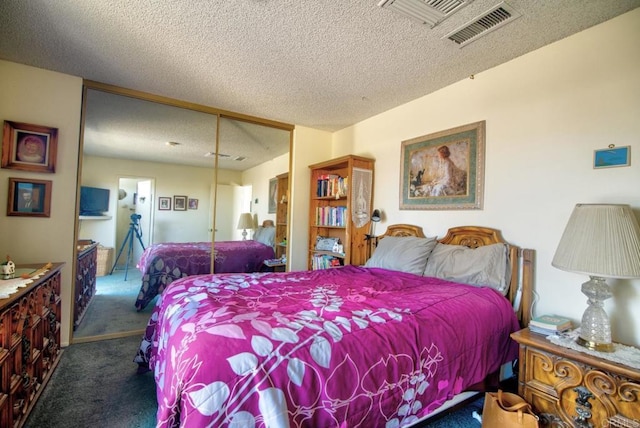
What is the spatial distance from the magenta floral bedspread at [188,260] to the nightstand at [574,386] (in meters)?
2.81

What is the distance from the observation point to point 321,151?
4180mm

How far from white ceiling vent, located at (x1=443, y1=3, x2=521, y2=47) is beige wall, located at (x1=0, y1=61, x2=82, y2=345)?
129 inches

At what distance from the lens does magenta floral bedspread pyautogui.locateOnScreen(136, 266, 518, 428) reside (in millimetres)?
950

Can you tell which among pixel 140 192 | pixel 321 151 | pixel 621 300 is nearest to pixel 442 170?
pixel 621 300

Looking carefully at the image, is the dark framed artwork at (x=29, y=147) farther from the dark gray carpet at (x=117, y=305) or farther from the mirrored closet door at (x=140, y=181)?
the dark gray carpet at (x=117, y=305)

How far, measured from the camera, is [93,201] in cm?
284

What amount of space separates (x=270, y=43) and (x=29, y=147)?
2.29m

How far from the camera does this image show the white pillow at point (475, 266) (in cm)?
209

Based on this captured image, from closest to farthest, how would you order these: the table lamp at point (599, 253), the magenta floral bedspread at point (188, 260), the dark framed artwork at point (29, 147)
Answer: the table lamp at point (599, 253)
the dark framed artwork at point (29, 147)
the magenta floral bedspread at point (188, 260)

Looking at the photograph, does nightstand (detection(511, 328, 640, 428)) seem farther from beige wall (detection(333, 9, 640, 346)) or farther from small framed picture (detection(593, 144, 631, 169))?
small framed picture (detection(593, 144, 631, 169))

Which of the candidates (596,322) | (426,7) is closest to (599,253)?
(596,322)

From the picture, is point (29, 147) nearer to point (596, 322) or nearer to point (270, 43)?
point (270, 43)

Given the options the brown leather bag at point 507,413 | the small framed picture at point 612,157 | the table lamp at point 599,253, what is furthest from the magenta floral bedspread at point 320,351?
the small framed picture at point 612,157

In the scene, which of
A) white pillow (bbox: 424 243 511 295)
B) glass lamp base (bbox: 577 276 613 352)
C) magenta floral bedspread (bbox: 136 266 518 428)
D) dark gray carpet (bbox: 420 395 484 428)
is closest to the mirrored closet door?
magenta floral bedspread (bbox: 136 266 518 428)
